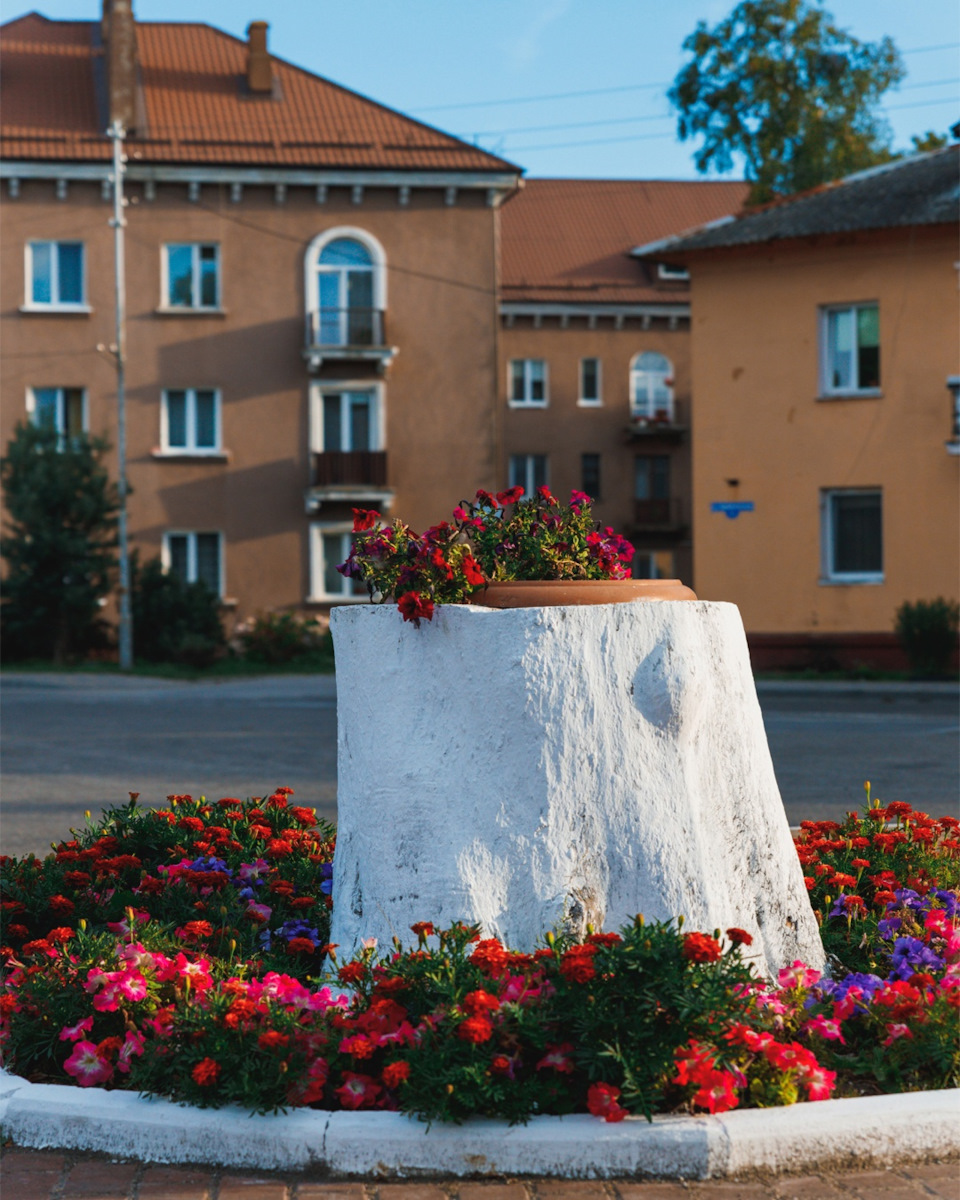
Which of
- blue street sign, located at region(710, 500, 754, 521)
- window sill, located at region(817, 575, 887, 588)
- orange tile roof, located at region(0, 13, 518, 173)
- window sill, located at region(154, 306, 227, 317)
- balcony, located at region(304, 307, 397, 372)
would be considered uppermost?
orange tile roof, located at region(0, 13, 518, 173)

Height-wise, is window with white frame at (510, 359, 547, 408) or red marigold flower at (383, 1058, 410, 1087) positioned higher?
window with white frame at (510, 359, 547, 408)

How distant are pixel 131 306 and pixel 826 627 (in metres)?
16.7

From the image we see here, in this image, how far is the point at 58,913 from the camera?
5129 millimetres

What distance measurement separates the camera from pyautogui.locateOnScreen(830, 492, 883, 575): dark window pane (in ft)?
83.4

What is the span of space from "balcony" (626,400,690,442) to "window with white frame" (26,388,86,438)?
16.0m

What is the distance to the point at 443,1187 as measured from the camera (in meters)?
3.34

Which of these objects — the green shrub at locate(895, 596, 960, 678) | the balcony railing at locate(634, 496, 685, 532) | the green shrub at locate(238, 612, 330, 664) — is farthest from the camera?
the balcony railing at locate(634, 496, 685, 532)

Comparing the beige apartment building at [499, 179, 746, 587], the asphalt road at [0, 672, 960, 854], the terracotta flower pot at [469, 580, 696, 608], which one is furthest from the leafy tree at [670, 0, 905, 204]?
the terracotta flower pot at [469, 580, 696, 608]

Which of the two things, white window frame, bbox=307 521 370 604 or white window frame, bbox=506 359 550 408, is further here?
white window frame, bbox=506 359 550 408

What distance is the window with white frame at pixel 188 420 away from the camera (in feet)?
105

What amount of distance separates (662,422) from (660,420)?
0.34ft

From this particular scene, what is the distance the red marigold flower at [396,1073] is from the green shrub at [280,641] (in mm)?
26119

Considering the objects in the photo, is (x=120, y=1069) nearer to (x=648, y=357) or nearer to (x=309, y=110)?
(x=309, y=110)

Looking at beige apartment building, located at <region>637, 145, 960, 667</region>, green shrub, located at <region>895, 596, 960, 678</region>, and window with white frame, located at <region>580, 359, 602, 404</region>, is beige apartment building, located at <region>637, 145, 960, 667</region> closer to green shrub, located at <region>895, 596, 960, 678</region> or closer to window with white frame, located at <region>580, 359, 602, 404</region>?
green shrub, located at <region>895, 596, 960, 678</region>
